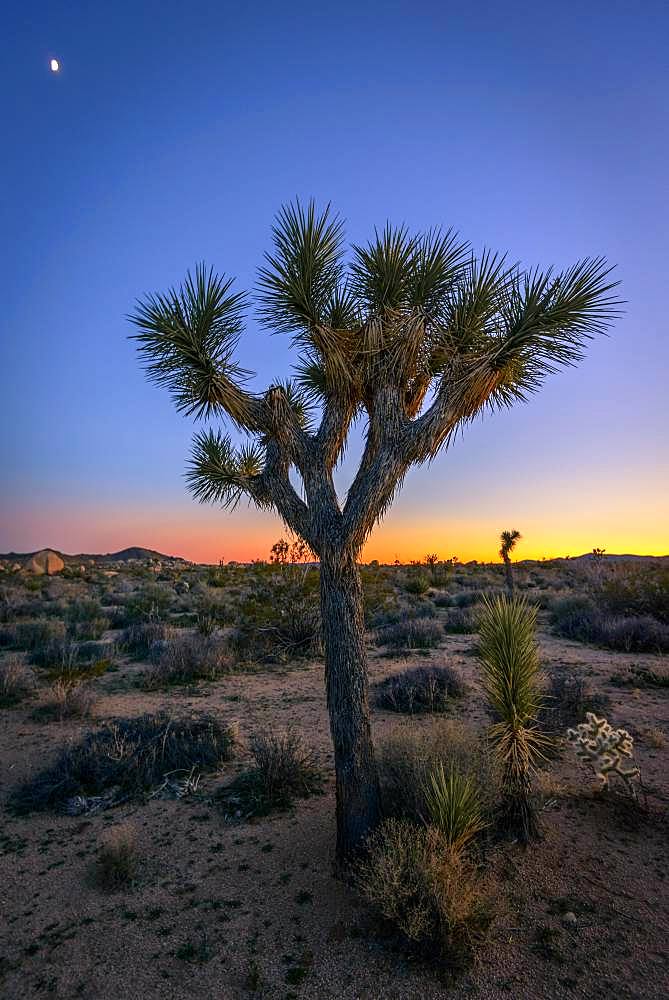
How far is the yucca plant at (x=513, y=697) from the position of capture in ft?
13.6

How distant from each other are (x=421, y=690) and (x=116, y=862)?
16.3 ft

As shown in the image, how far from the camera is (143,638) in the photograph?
41.9 feet

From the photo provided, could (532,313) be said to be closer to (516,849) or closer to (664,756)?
(516,849)

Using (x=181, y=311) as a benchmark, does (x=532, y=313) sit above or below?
below

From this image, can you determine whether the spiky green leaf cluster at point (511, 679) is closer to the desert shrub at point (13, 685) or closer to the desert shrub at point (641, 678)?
the desert shrub at point (641, 678)

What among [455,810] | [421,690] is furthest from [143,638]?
[455,810]

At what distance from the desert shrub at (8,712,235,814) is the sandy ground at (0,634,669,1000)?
298mm

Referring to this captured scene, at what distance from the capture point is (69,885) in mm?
3979

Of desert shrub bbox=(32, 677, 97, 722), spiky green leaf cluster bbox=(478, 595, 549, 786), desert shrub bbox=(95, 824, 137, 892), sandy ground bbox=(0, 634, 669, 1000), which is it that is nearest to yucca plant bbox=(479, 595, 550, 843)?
spiky green leaf cluster bbox=(478, 595, 549, 786)

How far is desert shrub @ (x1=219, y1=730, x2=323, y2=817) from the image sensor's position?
5.05 m

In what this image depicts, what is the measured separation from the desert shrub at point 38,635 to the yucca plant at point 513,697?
1093cm

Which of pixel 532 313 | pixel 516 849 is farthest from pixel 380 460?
pixel 516 849

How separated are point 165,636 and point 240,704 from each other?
5.07 meters

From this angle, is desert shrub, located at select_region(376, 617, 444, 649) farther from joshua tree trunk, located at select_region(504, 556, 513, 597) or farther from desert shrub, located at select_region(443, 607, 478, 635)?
joshua tree trunk, located at select_region(504, 556, 513, 597)
